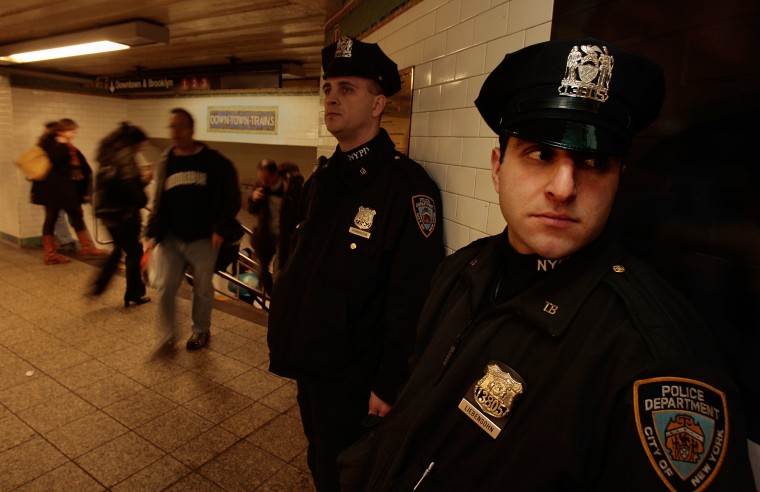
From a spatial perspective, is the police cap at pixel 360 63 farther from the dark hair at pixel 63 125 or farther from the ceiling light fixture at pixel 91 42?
the dark hair at pixel 63 125

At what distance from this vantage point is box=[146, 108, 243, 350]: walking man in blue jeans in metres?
3.45

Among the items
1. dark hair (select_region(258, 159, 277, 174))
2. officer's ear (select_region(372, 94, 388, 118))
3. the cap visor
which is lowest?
dark hair (select_region(258, 159, 277, 174))

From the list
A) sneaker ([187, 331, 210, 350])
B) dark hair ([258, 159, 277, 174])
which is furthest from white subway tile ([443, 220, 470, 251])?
dark hair ([258, 159, 277, 174])

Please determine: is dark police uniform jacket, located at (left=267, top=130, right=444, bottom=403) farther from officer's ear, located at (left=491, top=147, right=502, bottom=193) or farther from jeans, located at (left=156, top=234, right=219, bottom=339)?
jeans, located at (left=156, top=234, right=219, bottom=339)

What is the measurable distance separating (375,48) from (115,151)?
3.14 metres

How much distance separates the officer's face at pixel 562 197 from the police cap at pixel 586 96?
0.04m

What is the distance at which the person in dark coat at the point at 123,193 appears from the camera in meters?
4.14

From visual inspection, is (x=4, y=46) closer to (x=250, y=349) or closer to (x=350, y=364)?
(x=250, y=349)

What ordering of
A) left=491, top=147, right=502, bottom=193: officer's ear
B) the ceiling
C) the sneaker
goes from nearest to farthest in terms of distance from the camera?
left=491, top=147, right=502, bottom=193: officer's ear < the sneaker < the ceiling

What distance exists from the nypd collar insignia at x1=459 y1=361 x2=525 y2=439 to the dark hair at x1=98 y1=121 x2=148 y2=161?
4.38m

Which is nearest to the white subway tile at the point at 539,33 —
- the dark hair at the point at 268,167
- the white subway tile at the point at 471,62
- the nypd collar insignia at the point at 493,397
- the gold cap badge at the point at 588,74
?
the white subway tile at the point at 471,62

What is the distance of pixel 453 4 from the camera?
2.18 meters

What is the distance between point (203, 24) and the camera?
4.70m

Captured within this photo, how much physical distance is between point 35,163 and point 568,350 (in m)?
7.31
